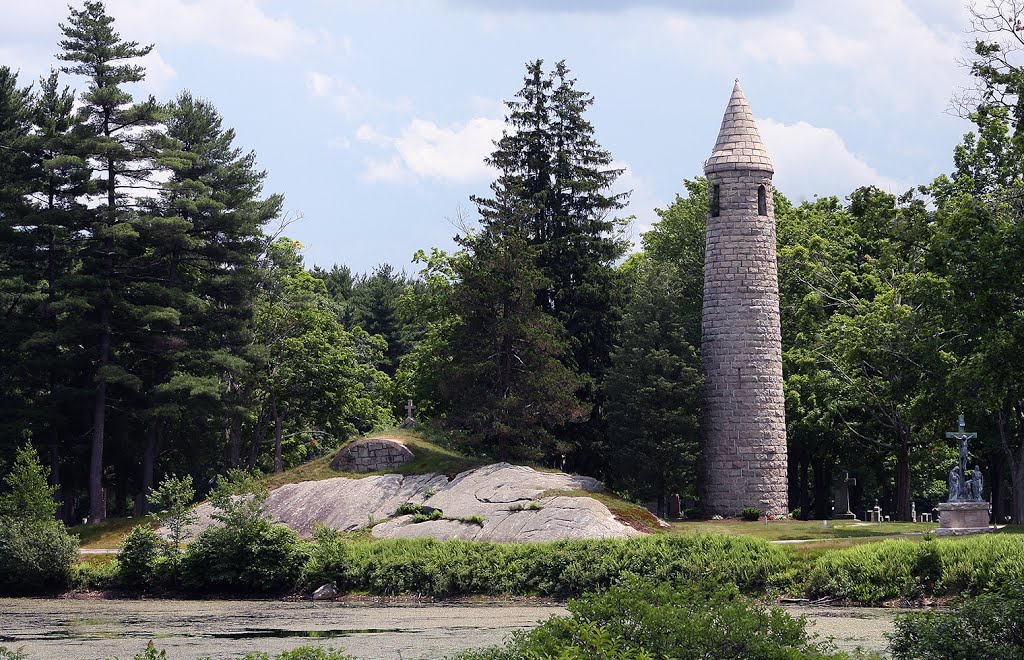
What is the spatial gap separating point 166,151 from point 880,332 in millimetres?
26670

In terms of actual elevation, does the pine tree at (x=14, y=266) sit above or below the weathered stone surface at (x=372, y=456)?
above

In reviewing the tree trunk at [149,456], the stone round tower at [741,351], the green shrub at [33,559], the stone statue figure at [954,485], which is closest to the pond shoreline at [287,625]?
the green shrub at [33,559]

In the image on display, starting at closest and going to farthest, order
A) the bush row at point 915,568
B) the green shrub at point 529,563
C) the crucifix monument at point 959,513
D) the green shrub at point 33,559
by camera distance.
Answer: the bush row at point 915,568 → the green shrub at point 529,563 → the green shrub at point 33,559 → the crucifix monument at point 959,513

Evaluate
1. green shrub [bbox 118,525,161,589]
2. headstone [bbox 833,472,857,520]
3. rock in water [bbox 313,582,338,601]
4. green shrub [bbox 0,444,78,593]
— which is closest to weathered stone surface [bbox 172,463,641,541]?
green shrub [bbox 118,525,161,589]

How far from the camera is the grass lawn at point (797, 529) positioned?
40.9 m

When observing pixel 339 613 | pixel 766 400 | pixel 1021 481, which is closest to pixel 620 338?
pixel 766 400

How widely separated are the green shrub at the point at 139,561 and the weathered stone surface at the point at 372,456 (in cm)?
1072

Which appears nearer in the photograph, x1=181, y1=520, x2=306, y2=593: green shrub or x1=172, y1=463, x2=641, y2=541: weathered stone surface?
x1=181, y1=520, x2=306, y2=593: green shrub

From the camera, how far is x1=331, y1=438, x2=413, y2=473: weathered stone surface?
1847 inches

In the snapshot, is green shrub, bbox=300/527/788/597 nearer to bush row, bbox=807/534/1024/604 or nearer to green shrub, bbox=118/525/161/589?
bush row, bbox=807/534/1024/604

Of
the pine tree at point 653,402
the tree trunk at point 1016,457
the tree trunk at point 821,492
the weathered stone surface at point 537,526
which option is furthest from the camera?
the tree trunk at point 821,492

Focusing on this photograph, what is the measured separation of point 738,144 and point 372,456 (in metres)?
17.1

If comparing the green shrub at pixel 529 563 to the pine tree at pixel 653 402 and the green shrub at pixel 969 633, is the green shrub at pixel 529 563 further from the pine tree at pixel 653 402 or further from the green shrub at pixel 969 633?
the green shrub at pixel 969 633

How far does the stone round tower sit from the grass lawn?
2.27 meters
